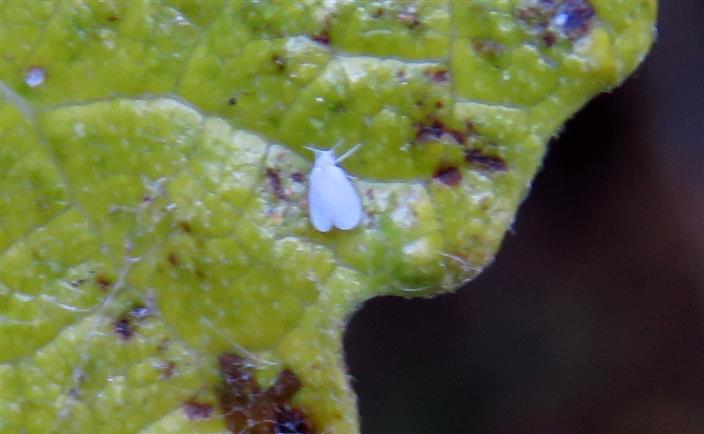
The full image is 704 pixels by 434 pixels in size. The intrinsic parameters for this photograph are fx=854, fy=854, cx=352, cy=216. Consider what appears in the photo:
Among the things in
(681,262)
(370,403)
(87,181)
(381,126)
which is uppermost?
(381,126)

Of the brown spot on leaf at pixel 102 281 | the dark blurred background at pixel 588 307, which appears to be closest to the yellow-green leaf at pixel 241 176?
the brown spot on leaf at pixel 102 281

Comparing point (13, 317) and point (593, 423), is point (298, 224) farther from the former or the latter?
point (593, 423)

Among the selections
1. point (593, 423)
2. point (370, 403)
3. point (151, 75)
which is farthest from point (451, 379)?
point (151, 75)

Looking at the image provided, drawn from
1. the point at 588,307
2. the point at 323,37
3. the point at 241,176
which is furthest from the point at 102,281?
the point at 588,307

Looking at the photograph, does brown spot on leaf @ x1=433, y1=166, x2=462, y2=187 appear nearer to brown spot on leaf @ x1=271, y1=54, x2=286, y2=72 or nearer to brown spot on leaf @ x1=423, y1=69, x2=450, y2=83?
brown spot on leaf @ x1=423, y1=69, x2=450, y2=83

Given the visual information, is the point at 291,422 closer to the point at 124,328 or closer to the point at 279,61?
the point at 124,328
